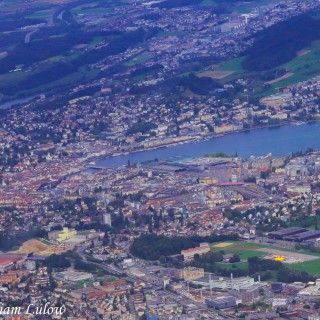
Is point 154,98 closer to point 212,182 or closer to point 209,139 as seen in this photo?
point 209,139

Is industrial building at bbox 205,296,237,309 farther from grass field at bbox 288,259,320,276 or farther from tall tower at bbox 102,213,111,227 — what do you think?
tall tower at bbox 102,213,111,227

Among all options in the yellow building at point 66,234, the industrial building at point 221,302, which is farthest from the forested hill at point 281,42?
the industrial building at point 221,302

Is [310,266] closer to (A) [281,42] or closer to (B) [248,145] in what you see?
(B) [248,145]

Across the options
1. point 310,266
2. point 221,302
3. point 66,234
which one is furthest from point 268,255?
point 66,234

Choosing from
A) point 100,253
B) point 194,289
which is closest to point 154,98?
point 100,253

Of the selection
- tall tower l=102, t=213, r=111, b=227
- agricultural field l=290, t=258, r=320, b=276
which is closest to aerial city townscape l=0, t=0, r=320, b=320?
agricultural field l=290, t=258, r=320, b=276

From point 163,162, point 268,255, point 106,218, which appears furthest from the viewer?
point 163,162
